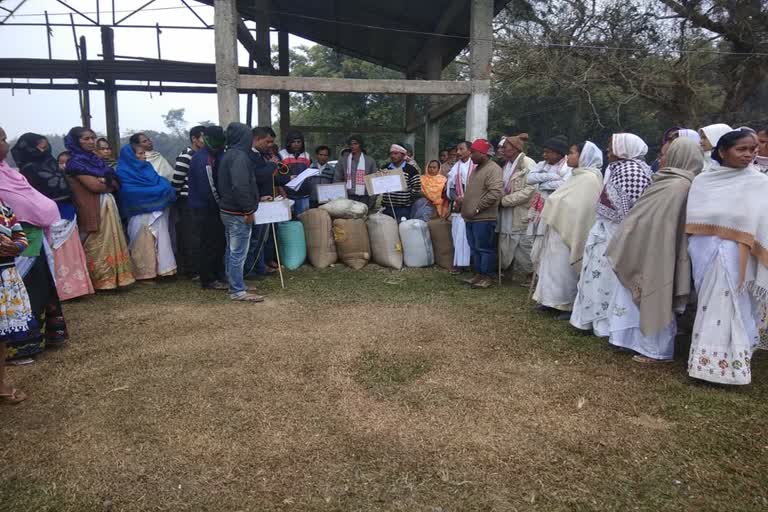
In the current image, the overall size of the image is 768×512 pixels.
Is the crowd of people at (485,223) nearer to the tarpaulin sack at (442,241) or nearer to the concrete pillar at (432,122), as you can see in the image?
the tarpaulin sack at (442,241)

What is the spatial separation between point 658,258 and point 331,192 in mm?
4588

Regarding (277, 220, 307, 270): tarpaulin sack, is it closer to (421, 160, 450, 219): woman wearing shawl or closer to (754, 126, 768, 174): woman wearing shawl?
(421, 160, 450, 219): woman wearing shawl

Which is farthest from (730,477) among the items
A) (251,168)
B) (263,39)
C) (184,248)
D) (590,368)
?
(263,39)

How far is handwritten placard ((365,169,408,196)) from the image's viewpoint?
6.98 meters

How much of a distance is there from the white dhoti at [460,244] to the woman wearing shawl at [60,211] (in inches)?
163

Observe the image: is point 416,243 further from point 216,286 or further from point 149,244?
point 149,244

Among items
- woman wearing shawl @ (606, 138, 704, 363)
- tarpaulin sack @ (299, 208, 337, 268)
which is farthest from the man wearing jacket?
woman wearing shawl @ (606, 138, 704, 363)

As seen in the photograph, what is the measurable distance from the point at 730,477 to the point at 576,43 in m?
10.8

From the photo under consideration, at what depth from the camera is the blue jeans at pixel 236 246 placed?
519 cm

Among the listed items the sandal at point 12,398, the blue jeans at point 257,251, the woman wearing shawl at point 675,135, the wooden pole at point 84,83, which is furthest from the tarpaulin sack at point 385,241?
the wooden pole at point 84,83

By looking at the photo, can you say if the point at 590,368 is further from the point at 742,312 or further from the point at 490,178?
the point at 490,178

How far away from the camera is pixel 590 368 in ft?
12.0

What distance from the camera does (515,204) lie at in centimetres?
581

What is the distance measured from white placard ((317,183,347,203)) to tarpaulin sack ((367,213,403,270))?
58cm
